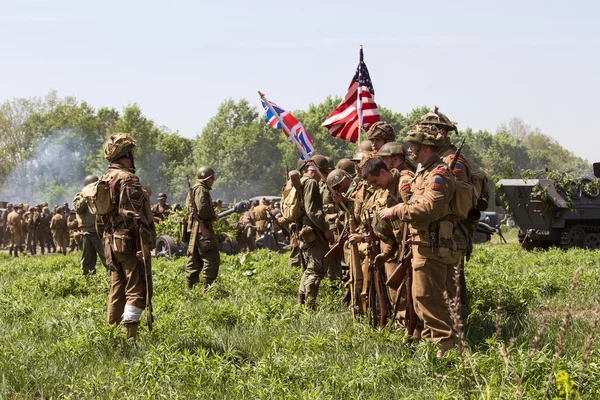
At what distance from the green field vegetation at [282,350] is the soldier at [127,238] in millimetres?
264

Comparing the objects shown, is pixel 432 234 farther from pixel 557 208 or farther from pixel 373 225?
pixel 557 208

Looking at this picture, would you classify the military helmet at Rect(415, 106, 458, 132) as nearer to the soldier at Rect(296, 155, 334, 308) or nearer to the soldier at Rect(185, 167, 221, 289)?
the soldier at Rect(296, 155, 334, 308)

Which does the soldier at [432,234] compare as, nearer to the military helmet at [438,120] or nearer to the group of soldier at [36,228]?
the military helmet at [438,120]

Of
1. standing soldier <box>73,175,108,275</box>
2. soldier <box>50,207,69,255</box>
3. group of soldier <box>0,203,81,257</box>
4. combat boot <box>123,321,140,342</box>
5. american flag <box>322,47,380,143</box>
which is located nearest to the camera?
combat boot <box>123,321,140,342</box>

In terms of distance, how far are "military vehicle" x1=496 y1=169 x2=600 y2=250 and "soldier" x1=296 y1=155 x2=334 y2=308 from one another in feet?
39.0

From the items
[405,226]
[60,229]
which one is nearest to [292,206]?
[405,226]

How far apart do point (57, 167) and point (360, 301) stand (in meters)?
64.9

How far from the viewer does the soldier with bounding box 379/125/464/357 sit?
20.4ft

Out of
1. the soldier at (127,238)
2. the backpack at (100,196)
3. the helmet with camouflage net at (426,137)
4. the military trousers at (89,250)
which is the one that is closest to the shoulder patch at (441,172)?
the helmet with camouflage net at (426,137)

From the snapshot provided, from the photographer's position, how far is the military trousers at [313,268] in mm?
9094

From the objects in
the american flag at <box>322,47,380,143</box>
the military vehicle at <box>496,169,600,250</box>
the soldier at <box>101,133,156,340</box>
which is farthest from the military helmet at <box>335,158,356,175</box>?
the military vehicle at <box>496,169,600,250</box>

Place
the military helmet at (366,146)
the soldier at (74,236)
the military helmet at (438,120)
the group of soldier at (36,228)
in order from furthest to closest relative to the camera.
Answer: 1. the group of soldier at (36,228)
2. the soldier at (74,236)
3. the military helmet at (366,146)
4. the military helmet at (438,120)

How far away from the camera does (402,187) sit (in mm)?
6852

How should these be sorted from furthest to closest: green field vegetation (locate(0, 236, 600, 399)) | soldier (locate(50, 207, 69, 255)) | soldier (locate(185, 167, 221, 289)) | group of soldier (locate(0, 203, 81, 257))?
1. group of soldier (locate(0, 203, 81, 257))
2. soldier (locate(50, 207, 69, 255))
3. soldier (locate(185, 167, 221, 289))
4. green field vegetation (locate(0, 236, 600, 399))
